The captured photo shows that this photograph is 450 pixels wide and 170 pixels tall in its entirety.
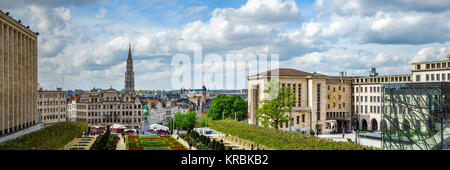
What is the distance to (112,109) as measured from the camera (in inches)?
4419

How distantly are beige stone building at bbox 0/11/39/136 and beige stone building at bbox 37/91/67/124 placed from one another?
51.5 metres

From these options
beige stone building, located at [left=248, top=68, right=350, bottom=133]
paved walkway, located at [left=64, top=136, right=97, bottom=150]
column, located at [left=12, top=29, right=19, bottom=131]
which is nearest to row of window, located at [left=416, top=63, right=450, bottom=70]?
beige stone building, located at [left=248, top=68, right=350, bottom=133]

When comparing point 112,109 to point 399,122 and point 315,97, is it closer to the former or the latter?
point 315,97

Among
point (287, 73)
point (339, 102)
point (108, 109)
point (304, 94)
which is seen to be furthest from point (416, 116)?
point (108, 109)

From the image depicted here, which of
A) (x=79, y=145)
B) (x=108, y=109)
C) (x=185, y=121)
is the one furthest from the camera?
(x=108, y=109)

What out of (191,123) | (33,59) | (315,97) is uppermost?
(33,59)

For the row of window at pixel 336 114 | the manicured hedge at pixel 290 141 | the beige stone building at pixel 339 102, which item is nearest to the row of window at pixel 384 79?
the beige stone building at pixel 339 102

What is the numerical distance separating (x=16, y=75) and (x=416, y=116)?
4162 cm

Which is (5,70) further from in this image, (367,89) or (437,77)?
(367,89)

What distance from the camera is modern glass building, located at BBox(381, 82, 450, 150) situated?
117ft

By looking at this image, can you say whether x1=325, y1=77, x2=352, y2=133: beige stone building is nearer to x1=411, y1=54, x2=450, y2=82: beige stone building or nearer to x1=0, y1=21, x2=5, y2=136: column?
x1=411, y1=54, x2=450, y2=82: beige stone building

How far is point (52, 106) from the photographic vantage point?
11031 centimetres
